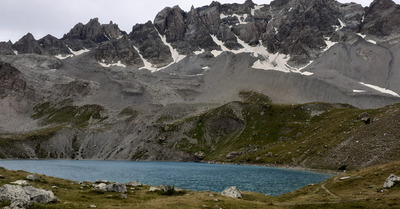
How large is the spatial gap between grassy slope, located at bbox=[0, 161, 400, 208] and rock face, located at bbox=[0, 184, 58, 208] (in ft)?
3.12

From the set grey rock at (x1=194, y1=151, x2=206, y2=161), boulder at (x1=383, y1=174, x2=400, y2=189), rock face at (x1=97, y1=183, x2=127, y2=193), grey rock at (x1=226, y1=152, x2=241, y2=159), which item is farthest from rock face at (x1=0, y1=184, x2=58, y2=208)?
grey rock at (x1=194, y1=151, x2=206, y2=161)

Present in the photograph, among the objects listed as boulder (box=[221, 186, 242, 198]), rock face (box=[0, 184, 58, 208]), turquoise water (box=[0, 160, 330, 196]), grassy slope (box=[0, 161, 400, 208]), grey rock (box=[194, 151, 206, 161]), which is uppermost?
rock face (box=[0, 184, 58, 208])

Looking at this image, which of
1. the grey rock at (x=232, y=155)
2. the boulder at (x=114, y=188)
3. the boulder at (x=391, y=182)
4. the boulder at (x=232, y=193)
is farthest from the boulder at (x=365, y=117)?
the boulder at (x=114, y=188)

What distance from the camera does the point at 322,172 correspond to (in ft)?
359

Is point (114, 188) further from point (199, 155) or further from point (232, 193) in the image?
point (199, 155)

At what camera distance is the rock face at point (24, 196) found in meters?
24.5

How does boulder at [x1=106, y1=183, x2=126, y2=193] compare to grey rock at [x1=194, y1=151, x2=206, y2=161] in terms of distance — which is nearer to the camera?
boulder at [x1=106, y1=183, x2=126, y2=193]

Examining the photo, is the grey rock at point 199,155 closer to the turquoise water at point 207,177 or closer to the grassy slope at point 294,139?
the grassy slope at point 294,139

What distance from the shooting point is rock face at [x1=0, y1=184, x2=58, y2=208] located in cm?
2449

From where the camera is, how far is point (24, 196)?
1011 inches

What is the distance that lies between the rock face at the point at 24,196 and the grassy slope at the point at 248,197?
37.5 inches

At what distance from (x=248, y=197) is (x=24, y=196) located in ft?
101

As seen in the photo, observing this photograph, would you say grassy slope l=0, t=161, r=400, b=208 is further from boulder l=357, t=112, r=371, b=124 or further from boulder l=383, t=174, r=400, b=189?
boulder l=357, t=112, r=371, b=124

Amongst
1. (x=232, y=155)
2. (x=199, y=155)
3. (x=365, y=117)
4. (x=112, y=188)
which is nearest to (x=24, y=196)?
(x=112, y=188)
